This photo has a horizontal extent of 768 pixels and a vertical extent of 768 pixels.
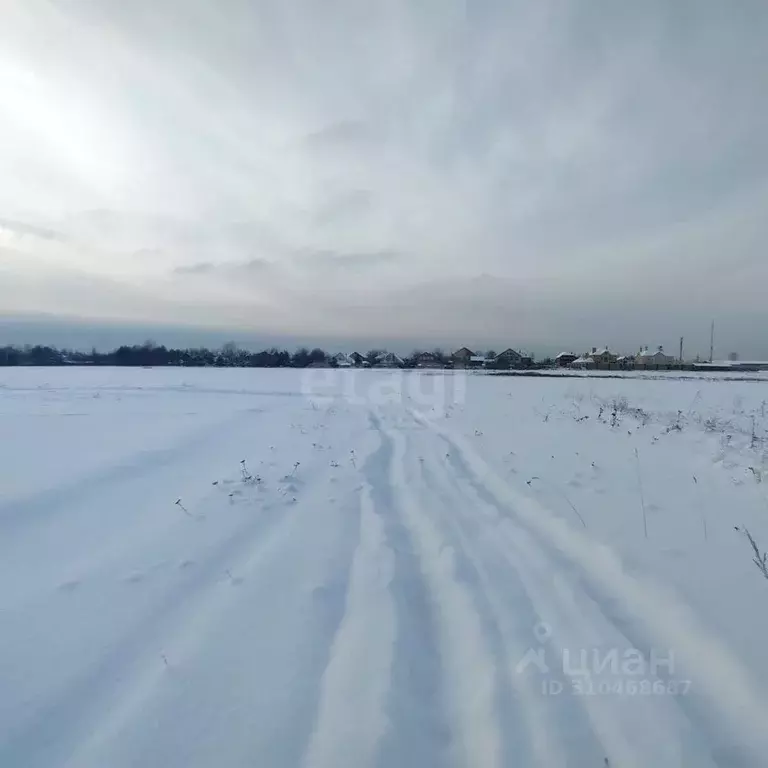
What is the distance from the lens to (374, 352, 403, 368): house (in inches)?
3290

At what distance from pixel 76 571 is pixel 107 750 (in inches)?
101

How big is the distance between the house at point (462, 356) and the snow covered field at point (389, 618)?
81.6 meters

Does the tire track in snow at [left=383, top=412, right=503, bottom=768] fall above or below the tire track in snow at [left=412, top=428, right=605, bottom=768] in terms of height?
below

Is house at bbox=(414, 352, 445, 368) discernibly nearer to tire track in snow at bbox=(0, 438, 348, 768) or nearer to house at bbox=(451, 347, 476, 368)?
house at bbox=(451, 347, 476, 368)

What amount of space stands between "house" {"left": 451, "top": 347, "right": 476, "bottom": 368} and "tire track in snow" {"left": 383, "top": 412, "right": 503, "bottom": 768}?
83567mm

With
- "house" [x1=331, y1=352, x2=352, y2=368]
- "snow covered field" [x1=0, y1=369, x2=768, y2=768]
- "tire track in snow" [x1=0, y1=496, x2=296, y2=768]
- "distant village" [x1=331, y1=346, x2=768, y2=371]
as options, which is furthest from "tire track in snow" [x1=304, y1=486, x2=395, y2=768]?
"house" [x1=331, y1=352, x2=352, y2=368]

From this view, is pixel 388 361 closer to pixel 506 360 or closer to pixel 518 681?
pixel 506 360

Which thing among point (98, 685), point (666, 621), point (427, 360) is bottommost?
point (98, 685)

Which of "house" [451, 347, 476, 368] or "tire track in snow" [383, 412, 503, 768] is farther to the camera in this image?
"house" [451, 347, 476, 368]

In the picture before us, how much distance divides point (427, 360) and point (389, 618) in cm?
8437

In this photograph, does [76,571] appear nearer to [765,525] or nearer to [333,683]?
[333,683]

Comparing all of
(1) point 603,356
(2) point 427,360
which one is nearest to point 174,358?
(2) point 427,360

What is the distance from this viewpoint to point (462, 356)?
312 ft

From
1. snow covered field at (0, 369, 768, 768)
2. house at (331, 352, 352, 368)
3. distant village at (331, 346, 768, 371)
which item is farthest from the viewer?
house at (331, 352, 352, 368)
